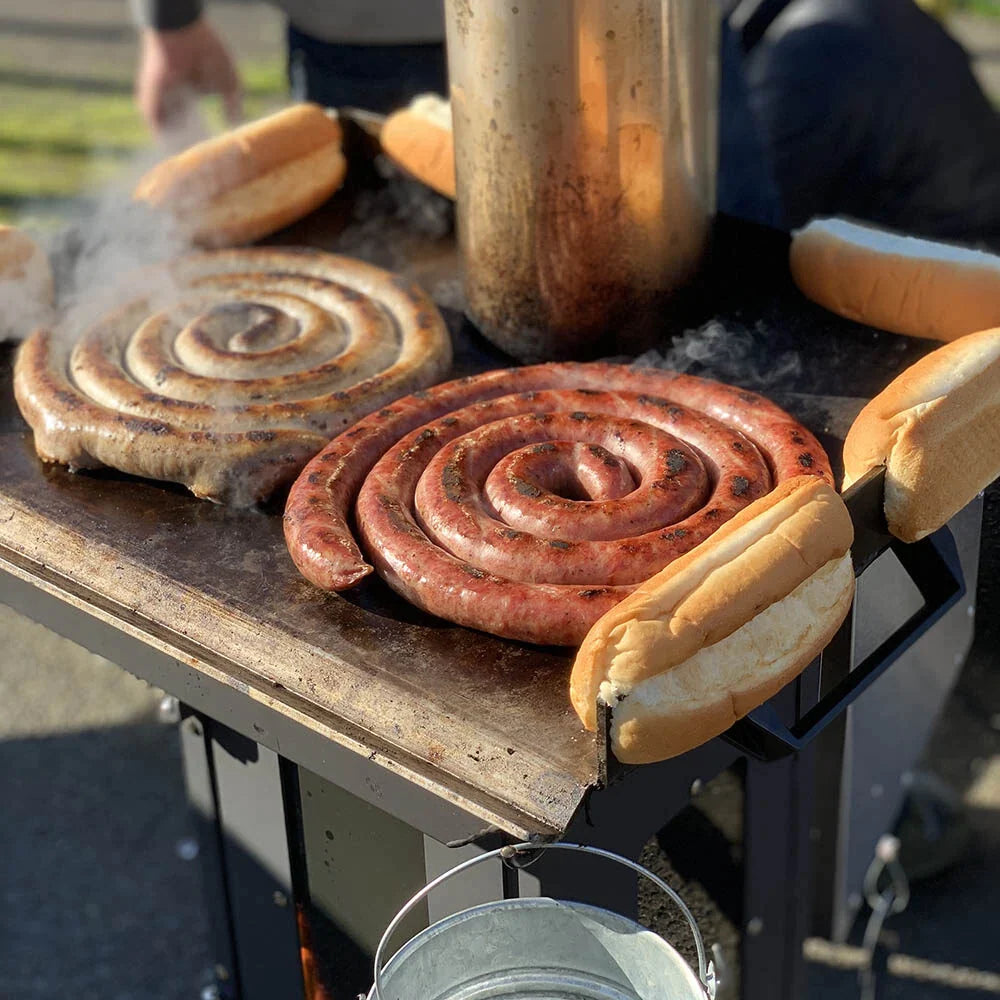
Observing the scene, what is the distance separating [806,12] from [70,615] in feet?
15.1

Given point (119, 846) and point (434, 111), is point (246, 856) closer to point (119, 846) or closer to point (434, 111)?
point (119, 846)

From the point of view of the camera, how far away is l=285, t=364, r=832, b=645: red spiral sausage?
2363 mm

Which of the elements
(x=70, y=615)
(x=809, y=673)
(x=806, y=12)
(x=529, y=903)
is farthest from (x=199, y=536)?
(x=806, y=12)

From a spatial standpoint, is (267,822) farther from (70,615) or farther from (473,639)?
(473,639)

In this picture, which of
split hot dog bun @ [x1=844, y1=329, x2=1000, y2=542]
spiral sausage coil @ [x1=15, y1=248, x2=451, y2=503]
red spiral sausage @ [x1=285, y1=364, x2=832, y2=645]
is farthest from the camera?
spiral sausage coil @ [x1=15, y1=248, x2=451, y2=503]

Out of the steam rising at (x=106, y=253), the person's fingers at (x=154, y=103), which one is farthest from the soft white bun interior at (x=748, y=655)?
the person's fingers at (x=154, y=103)

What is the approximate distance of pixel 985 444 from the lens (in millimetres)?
2736

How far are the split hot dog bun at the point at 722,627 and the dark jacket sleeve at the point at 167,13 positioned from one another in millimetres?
4731

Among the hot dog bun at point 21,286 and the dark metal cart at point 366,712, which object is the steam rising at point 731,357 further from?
the hot dog bun at point 21,286

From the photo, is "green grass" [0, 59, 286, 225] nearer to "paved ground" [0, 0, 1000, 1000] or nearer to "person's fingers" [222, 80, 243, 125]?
"person's fingers" [222, 80, 243, 125]

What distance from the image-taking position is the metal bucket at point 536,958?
207cm

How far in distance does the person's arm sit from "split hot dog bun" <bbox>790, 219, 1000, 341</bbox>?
11.7 feet

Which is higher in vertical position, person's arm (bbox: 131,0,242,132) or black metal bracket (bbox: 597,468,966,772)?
person's arm (bbox: 131,0,242,132)

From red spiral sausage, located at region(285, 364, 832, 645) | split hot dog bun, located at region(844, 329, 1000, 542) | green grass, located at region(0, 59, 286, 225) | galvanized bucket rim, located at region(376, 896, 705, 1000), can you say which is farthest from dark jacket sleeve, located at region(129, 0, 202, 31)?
galvanized bucket rim, located at region(376, 896, 705, 1000)
